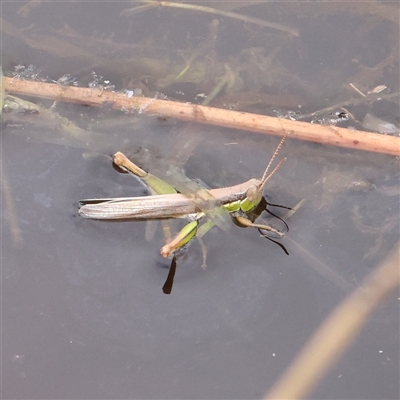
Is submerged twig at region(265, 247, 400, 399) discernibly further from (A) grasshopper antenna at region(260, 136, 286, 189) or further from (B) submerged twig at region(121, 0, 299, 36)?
(B) submerged twig at region(121, 0, 299, 36)

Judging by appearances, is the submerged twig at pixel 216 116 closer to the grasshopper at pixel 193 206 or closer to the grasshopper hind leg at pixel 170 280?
the grasshopper at pixel 193 206

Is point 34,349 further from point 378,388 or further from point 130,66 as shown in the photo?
point 130,66

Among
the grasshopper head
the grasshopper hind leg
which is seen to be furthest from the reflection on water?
the grasshopper head

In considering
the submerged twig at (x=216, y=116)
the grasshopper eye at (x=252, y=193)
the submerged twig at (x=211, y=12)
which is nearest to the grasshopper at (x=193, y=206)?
the grasshopper eye at (x=252, y=193)

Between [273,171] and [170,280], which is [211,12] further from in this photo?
[170,280]

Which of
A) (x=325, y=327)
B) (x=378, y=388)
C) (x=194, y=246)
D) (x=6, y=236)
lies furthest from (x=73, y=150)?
(x=378, y=388)
